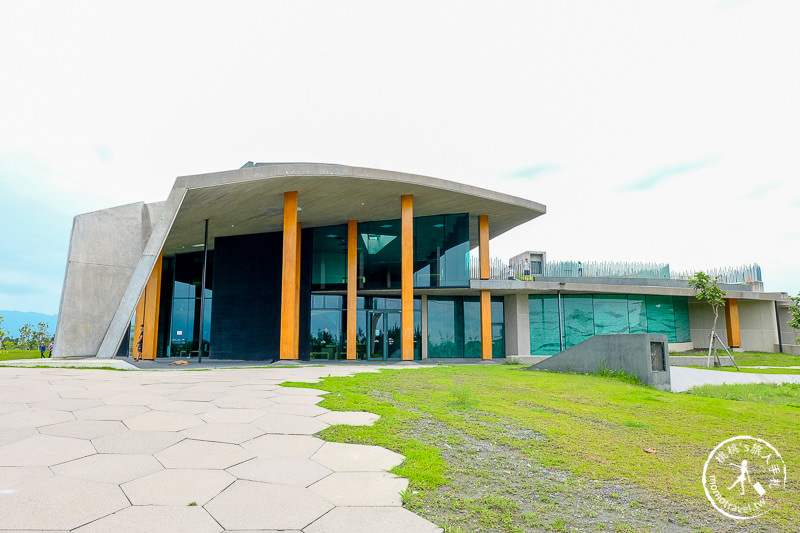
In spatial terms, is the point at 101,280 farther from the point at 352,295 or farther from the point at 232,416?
the point at 232,416

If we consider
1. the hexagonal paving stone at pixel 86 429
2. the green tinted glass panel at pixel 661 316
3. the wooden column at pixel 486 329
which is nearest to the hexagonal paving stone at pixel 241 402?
the hexagonal paving stone at pixel 86 429

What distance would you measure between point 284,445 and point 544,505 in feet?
6.81

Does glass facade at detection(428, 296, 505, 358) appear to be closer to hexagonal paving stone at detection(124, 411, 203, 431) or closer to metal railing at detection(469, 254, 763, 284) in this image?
metal railing at detection(469, 254, 763, 284)

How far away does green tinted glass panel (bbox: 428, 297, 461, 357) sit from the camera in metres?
24.8

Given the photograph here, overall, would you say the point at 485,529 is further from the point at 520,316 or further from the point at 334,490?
the point at 520,316

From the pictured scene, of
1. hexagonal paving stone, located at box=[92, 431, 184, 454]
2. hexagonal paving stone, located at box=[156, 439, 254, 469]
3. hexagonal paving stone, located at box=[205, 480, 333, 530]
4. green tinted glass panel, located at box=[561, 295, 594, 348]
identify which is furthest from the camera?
green tinted glass panel, located at box=[561, 295, 594, 348]

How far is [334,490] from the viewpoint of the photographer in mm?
2721

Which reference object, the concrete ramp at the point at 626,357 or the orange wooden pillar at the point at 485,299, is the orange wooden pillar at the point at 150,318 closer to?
the orange wooden pillar at the point at 485,299

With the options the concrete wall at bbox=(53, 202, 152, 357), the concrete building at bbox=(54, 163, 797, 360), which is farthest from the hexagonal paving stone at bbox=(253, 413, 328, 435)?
the concrete building at bbox=(54, 163, 797, 360)

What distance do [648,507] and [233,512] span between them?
230 cm

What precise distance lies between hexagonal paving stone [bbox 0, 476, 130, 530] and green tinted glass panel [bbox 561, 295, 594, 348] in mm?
24610

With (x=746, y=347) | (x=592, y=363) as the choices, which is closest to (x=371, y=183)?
(x=592, y=363)

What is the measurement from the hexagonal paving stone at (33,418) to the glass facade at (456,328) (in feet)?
68.4

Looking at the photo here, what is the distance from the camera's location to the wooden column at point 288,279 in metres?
17.4
